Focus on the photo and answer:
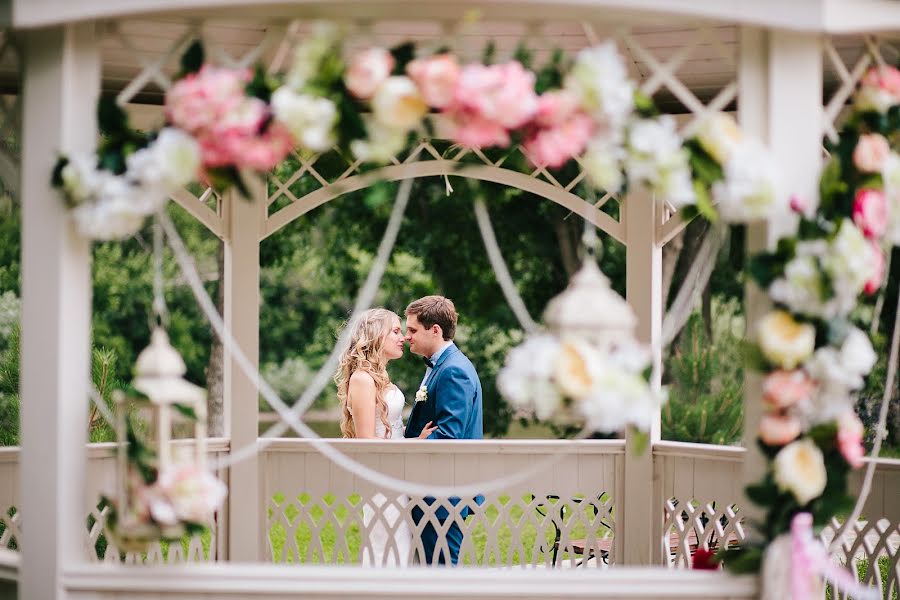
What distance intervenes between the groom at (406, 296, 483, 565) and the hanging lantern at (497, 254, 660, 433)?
3.14 metres

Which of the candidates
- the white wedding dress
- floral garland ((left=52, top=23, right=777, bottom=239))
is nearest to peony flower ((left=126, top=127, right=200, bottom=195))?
floral garland ((left=52, top=23, right=777, bottom=239))

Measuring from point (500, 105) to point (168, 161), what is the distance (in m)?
1.15

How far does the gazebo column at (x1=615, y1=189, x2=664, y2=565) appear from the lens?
6957mm

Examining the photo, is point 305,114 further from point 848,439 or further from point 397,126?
point 848,439

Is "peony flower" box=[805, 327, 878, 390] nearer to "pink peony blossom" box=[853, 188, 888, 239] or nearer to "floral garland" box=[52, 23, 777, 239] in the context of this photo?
"pink peony blossom" box=[853, 188, 888, 239]

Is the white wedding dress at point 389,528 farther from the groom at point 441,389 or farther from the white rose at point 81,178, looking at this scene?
the white rose at point 81,178

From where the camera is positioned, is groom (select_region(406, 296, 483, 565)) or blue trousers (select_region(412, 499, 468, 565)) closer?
groom (select_region(406, 296, 483, 565))

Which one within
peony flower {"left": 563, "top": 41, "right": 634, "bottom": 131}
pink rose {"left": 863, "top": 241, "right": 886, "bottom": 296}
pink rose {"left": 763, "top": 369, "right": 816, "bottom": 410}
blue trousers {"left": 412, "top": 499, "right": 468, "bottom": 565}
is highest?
peony flower {"left": 563, "top": 41, "right": 634, "bottom": 131}

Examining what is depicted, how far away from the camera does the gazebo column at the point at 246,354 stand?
6.91 metres

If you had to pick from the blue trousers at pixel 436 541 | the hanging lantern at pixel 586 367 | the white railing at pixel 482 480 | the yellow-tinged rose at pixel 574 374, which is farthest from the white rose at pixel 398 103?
the blue trousers at pixel 436 541

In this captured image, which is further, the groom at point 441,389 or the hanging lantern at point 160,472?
the groom at point 441,389

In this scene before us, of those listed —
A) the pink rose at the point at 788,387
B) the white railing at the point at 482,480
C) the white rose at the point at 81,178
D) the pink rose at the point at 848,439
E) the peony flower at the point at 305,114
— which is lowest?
the white railing at the point at 482,480

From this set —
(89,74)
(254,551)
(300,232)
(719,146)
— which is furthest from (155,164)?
(300,232)

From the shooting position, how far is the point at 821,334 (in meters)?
3.94
